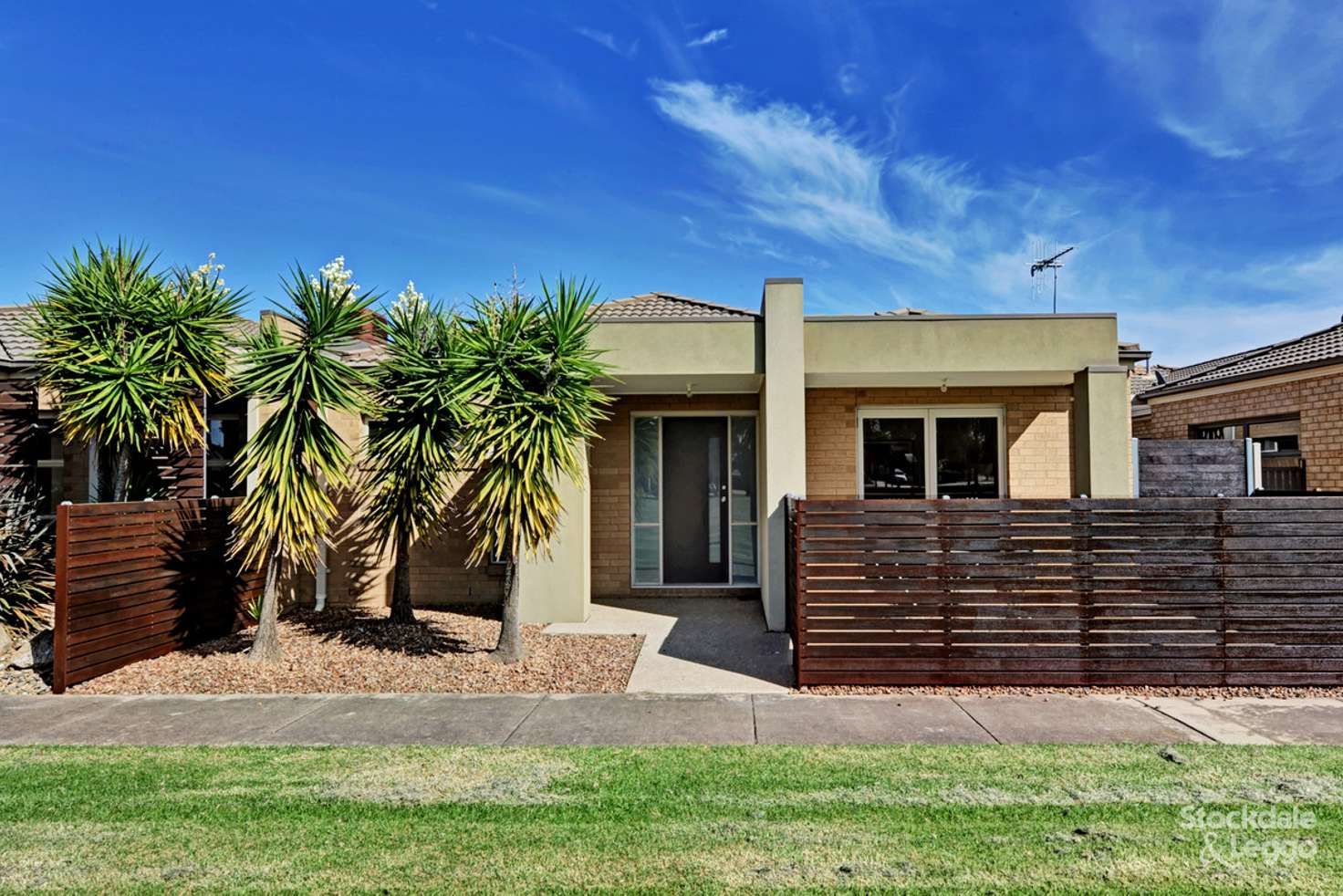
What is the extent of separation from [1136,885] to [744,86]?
1160cm

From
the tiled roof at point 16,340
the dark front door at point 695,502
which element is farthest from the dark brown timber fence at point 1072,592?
the tiled roof at point 16,340

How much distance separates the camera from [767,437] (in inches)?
334

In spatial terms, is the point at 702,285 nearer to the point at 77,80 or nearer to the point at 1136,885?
the point at 77,80

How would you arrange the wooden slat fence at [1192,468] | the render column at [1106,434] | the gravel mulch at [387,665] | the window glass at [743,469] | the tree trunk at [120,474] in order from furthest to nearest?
1. the window glass at [743,469]
2. the wooden slat fence at [1192,468]
3. the render column at [1106,434]
4. the tree trunk at [120,474]
5. the gravel mulch at [387,665]

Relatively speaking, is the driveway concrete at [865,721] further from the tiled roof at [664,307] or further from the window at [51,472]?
the window at [51,472]

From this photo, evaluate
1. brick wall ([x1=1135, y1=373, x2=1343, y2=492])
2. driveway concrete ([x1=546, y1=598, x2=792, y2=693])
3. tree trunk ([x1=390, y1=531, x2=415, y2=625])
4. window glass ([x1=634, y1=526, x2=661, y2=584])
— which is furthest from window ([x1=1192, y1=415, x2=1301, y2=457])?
tree trunk ([x1=390, y1=531, x2=415, y2=625])

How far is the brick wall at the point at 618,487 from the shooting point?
35.7 feet

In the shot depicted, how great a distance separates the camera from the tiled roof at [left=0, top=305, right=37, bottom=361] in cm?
914

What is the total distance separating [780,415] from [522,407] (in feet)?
10.3

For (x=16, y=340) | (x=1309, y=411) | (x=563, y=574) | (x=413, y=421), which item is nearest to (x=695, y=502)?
(x=563, y=574)

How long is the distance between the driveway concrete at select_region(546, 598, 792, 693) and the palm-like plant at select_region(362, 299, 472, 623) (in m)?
2.15

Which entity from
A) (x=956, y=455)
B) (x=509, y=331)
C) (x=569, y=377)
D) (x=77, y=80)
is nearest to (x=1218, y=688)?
(x=956, y=455)

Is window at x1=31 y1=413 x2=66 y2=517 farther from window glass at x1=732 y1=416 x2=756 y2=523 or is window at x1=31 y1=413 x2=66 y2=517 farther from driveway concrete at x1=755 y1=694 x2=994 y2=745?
driveway concrete at x1=755 y1=694 x2=994 y2=745

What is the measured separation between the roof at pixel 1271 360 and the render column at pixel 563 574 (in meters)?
12.4
